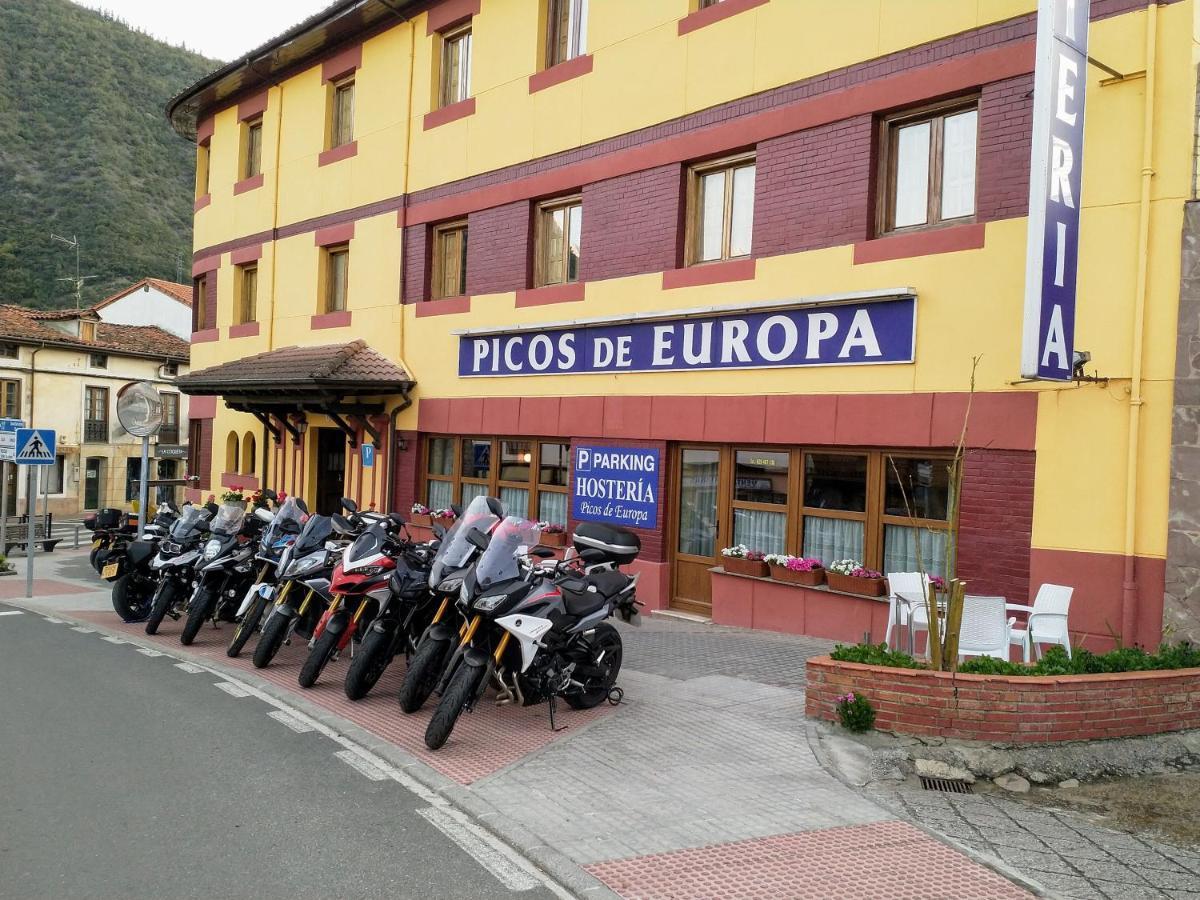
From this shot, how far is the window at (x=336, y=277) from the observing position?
17.7 metres

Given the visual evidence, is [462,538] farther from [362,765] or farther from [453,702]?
[362,765]

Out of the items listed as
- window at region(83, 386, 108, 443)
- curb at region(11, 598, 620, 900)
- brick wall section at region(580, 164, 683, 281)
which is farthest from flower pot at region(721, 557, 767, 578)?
window at region(83, 386, 108, 443)

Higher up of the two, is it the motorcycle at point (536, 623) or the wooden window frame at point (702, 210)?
the wooden window frame at point (702, 210)

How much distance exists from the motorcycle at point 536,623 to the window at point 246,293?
14.9 metres

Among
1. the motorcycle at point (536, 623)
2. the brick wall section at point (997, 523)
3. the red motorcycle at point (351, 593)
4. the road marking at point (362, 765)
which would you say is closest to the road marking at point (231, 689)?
the red motorcycle at point (351, 593)

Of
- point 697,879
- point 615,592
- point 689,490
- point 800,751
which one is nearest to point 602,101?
point 689,490

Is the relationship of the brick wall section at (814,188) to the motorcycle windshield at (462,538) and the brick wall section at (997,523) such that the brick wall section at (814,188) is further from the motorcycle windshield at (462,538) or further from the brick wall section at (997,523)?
the motorcycle windshield at (462,538)

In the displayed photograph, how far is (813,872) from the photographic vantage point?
4.51 m

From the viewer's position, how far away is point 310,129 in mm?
18219

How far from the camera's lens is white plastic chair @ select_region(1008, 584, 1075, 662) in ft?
25.1

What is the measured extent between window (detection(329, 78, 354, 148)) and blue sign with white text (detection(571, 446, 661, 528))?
8841 mm

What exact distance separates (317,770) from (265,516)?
4.84m

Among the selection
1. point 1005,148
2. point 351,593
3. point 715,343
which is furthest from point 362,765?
point 1005,148

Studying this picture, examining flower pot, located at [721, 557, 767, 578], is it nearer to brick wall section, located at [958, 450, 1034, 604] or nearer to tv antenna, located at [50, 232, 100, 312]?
brick wall section, located at [958, 450, 1034, 604]
